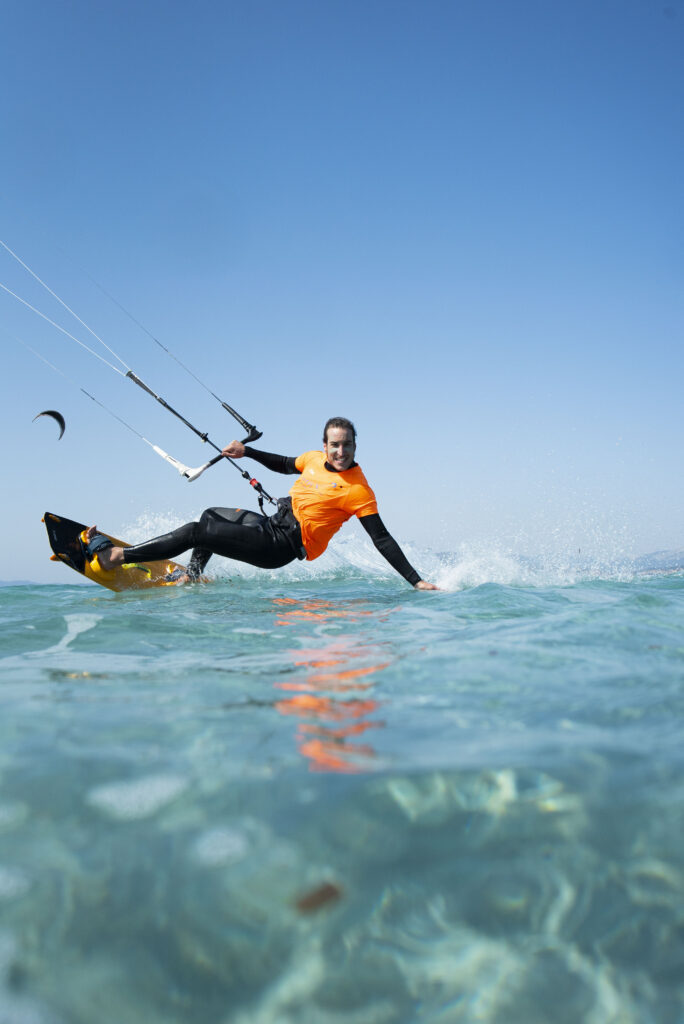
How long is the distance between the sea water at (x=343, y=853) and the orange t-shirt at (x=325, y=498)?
4077mm

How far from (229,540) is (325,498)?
115cm

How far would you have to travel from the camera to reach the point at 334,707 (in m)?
2.26

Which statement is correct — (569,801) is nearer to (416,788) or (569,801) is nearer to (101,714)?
(416,788)

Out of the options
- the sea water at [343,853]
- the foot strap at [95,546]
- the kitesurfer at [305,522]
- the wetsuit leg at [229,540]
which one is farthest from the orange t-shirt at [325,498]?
the sea water at [343,853]

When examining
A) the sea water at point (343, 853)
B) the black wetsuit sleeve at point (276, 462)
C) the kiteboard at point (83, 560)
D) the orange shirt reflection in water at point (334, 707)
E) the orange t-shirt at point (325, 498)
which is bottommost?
the sea water at point (343, 853)

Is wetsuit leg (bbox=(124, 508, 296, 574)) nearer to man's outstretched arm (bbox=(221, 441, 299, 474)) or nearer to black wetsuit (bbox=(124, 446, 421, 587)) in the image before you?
black wetsuit (bbox=(124, 446, 421, 587))

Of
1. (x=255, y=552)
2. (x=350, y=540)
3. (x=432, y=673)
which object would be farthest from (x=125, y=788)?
(x=350, y=540)

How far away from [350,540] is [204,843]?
11.8 metres

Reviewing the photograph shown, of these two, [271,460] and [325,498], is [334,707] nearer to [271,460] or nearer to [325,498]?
[325,498]

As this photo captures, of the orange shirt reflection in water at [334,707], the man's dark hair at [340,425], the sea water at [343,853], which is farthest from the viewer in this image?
the man's dark hair at [340,425]

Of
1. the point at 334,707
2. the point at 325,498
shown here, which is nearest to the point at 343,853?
the point at 334,707

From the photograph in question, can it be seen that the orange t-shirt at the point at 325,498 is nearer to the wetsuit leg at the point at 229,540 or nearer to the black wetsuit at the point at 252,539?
the black wetsuit at the point at 252,539

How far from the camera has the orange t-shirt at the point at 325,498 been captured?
6555mm

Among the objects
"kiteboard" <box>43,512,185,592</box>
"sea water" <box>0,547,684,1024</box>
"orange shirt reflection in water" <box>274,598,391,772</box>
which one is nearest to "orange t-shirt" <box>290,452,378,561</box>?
"kiteboard" <box>43,512,185,592</box>
